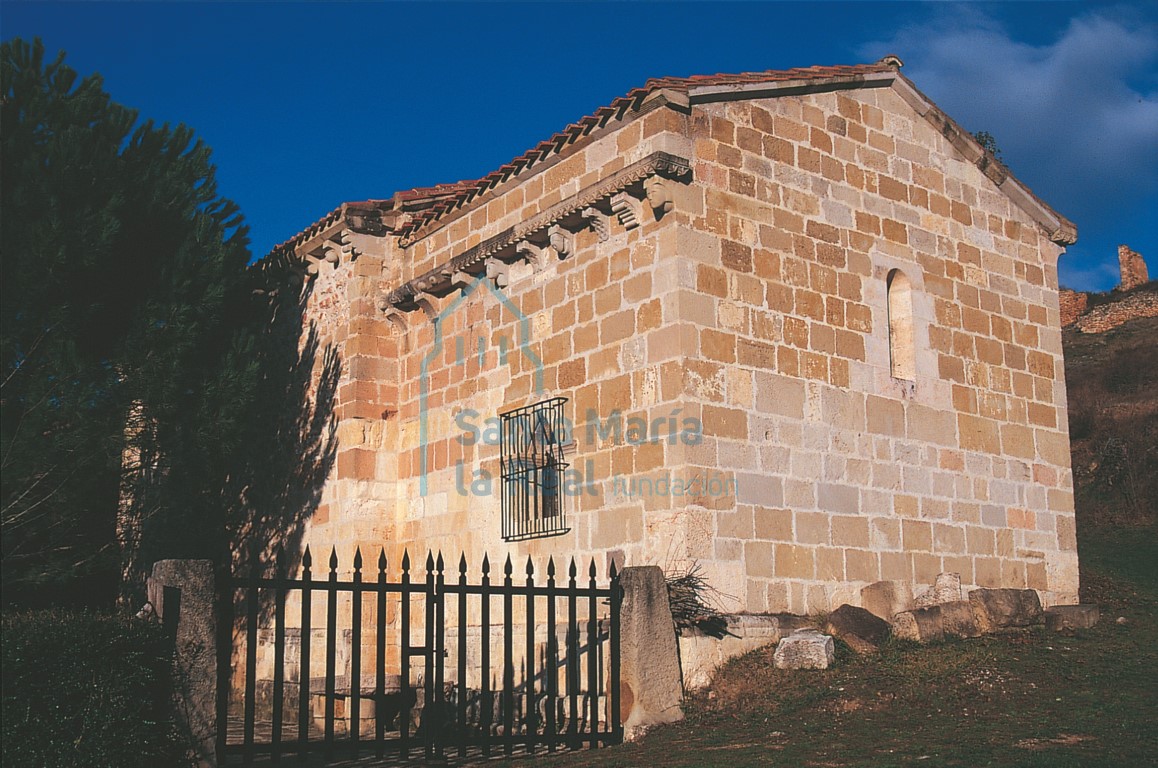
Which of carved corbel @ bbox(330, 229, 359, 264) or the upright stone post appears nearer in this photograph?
the upright stone post

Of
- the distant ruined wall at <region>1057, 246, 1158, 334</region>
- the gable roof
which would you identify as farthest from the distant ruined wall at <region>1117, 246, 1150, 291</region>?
the gable roof

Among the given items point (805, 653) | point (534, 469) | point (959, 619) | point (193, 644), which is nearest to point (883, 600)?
point (959, 619)

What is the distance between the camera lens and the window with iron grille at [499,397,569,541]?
10883 millimetres

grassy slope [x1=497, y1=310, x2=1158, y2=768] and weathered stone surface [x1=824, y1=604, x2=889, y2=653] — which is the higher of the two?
weathered stone surface [x1=824, y1=604, x2=889, y2=653]

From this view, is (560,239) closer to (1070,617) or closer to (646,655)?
(646,655)

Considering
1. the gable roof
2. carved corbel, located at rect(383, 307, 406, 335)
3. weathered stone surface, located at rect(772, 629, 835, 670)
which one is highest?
the gable roof

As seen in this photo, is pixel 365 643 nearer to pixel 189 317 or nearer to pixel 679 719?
pixel 189 317

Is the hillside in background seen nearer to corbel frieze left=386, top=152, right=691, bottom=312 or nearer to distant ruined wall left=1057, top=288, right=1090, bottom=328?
distant ruined wall left=1057, top=288, right=1090, bottom=328

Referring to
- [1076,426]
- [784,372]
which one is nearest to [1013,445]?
[784,372]

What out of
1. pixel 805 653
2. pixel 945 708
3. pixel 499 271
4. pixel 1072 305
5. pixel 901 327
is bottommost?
pixel 945 708

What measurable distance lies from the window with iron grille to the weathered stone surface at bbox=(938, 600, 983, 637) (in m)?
3.40

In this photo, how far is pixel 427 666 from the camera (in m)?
7.42

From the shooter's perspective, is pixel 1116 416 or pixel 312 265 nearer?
pixel 312 265

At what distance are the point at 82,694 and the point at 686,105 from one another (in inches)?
267
